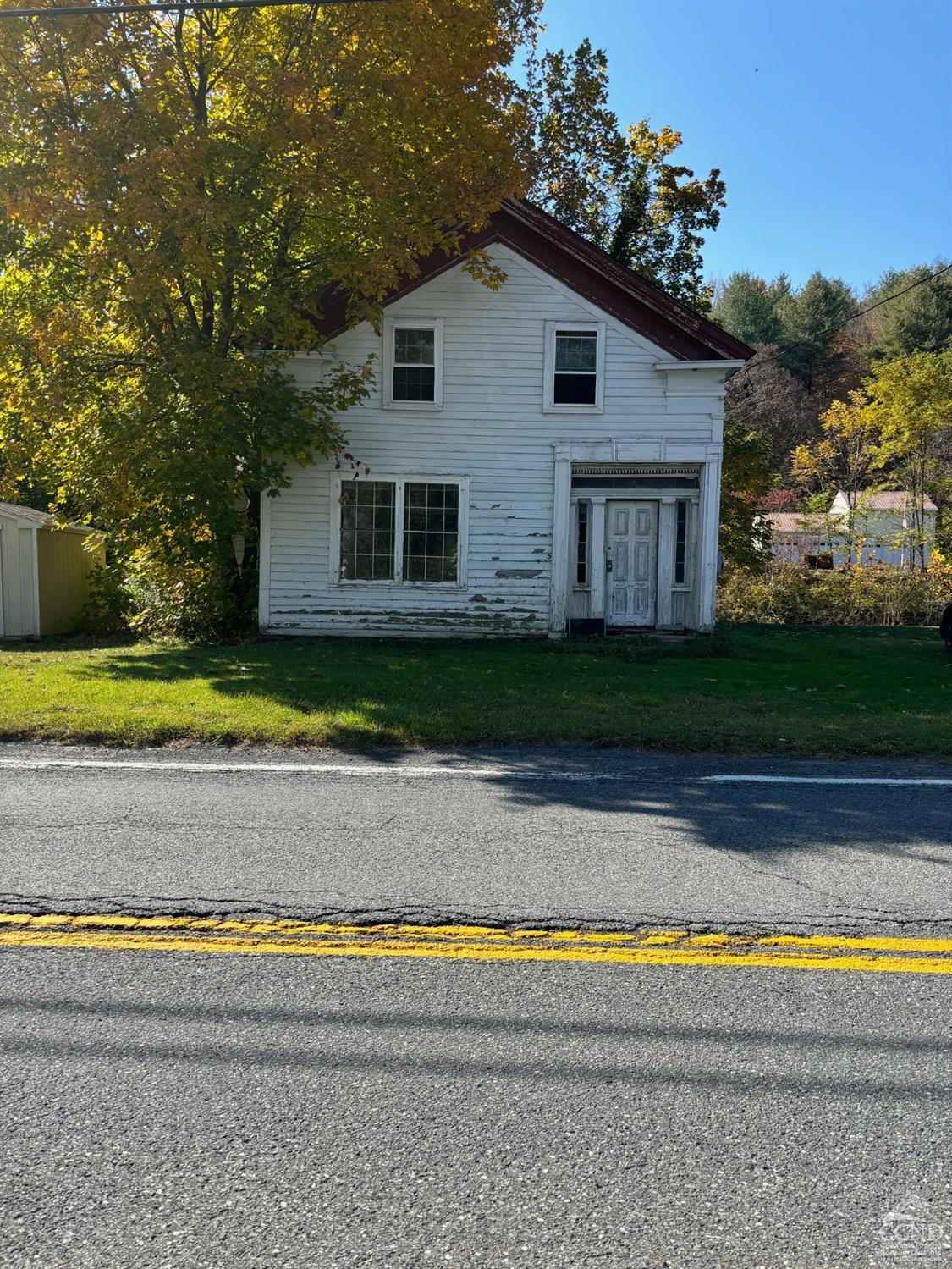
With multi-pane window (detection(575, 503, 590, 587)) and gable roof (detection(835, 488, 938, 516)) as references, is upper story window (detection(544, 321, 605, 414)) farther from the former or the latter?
gable roof (detection(835, 488, 938, 516))

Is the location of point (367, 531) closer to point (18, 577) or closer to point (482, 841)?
point (18, 577)

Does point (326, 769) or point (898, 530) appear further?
point (898, 530)

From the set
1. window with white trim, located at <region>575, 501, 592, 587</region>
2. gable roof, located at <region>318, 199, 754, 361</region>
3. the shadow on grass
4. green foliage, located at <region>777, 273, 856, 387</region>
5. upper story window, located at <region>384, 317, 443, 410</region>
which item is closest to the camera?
the shadow on grass

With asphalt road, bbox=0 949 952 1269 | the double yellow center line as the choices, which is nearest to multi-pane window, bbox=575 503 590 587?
the double yellow center line

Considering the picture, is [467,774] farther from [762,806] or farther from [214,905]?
[214,905]

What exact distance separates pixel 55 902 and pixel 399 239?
11897mm

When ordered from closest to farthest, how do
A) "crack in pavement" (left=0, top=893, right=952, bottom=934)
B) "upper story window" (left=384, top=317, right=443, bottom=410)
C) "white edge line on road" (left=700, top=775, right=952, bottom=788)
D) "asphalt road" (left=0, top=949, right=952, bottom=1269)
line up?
"asphalt road" (left=0, top=949, right=952, bottom=1269), "crack in pavement" (left=0, top=893, right=952, bottom=934), "white edge line on road" (left=700, top=775, right=952, bottom=788), "upper story window" (left=384, top=317, right=443, bottom=410)

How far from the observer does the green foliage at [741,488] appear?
22.4 meters

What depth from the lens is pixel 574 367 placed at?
16.5 metres

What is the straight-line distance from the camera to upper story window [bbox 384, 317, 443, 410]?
644 inches

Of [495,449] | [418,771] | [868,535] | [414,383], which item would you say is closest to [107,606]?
[414,383]

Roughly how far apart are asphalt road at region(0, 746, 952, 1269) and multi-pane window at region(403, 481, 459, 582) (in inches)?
432

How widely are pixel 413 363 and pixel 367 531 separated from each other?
9.41 ft

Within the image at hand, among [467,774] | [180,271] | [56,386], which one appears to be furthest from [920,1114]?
[56,386]
